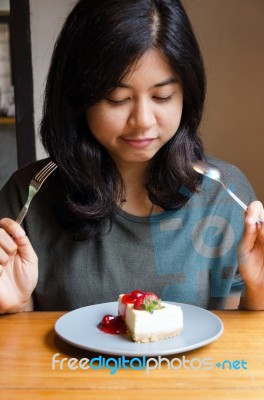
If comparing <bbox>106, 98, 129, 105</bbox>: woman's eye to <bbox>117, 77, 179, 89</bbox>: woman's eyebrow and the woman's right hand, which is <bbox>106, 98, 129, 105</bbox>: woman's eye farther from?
the woman's right hand

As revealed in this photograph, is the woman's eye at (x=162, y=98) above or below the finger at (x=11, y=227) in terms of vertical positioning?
above

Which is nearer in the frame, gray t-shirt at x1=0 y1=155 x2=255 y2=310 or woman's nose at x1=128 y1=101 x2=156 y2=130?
woman's nose at x1=128 y1=101 x2=156 y2=130

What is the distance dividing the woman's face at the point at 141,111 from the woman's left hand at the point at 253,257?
248 mm

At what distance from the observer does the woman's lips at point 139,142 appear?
131 cm

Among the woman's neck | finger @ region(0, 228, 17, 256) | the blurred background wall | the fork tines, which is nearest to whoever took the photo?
finger @ region(0, 228, 17, 256)

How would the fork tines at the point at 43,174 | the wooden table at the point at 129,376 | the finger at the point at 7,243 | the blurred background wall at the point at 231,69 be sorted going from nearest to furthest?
1. the wooden table at the point at 129,376
2. the finger at the point at 7,243
3. the fork tines at the point at 43,174
4. the blurred background wall at the point at 231,69

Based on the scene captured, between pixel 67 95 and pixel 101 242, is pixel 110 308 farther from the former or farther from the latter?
pixel 67 95

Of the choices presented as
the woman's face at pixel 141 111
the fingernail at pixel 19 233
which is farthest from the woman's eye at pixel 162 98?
the fingernail at pixel 19 233

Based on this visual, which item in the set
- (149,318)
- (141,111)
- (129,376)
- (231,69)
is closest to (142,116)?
(141,111)

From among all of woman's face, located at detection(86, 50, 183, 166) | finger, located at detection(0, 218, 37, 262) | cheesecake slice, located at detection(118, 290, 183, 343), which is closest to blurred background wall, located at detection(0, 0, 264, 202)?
woman's face, located at detection(86, 50, 183, 166)

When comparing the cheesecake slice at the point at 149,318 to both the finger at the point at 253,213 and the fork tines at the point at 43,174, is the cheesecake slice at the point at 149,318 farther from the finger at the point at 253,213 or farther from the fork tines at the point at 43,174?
the fork tines at the point at 43,174

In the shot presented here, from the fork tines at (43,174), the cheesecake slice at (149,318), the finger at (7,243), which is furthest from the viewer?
the fork tines at (43,174)

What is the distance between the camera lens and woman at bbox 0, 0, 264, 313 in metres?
1.27

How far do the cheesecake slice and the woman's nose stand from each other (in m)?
0.34
